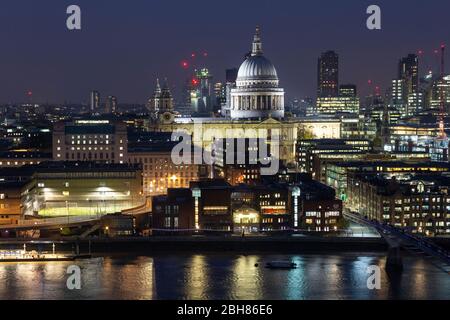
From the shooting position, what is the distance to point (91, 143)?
112 ft

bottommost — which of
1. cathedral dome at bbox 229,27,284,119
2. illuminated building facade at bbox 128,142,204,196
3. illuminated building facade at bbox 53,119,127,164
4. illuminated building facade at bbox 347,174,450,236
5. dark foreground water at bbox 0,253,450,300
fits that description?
dark foreground water at bbox 0,253,450,300

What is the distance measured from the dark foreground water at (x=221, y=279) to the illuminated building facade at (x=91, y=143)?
11289mm

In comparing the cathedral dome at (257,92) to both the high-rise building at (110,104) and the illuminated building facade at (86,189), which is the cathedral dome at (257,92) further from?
the high-rise building at (110,104)

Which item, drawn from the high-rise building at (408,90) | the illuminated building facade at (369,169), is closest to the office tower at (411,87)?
the high-rise building at (408,90)

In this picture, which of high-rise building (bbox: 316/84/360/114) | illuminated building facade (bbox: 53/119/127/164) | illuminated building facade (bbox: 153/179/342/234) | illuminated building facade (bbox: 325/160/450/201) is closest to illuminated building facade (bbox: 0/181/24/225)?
illuminated building facade (bbox: 153/179/342/234)

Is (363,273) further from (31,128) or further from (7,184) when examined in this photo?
(31,128)

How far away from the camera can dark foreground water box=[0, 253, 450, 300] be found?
19.1m

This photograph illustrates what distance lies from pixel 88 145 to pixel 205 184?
8191 millimetres

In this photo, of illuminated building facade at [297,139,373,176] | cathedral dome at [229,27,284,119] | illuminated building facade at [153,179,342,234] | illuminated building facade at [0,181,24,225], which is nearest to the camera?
illuminated building facade at [153,179,342,234]

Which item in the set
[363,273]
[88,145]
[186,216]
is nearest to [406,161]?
[88,145]

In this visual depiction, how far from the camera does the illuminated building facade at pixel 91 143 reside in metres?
34.0

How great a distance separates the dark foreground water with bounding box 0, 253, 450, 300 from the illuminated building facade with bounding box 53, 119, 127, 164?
11289 millimetres

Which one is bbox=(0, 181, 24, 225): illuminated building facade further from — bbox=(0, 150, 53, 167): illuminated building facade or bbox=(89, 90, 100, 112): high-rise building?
bbox=(89, 90, 100, 112): high-rise building

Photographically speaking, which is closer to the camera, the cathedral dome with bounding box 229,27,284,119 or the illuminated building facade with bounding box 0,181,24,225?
the illuminated building facade with bounding box 0,181,24,225
